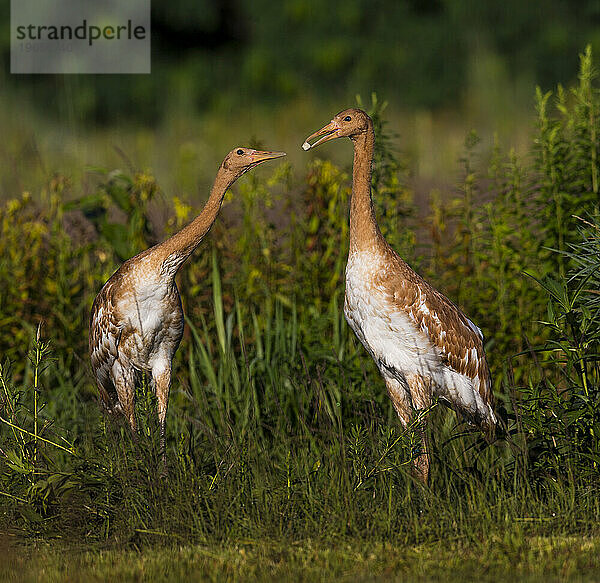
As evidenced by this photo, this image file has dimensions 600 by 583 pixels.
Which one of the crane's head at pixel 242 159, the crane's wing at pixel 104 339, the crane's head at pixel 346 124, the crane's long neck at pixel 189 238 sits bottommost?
the crane's wing at pixel 104 339

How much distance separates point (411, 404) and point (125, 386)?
1677 millimetres

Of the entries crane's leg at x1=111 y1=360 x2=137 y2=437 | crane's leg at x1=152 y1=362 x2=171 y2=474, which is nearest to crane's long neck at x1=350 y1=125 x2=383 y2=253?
crane's leg at x1=152 y1=362 x2=171 y2=474

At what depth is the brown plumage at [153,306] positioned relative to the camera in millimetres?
5367

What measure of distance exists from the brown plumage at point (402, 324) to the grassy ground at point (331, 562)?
2.72 ft

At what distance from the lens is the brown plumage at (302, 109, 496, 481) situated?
17.1 feet

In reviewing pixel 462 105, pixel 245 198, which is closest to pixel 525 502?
pixel 245 198

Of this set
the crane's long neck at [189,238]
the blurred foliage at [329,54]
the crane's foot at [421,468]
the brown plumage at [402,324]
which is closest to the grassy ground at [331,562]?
the crane's foot at [421,468]

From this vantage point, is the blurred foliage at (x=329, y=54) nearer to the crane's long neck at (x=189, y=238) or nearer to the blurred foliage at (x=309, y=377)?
the blurred foliage at (x=309, y=377)

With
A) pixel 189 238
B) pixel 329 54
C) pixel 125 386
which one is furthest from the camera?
pixel 329 54

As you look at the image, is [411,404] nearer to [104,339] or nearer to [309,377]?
[309,377]

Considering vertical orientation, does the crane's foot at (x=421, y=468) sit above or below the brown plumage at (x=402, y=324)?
below

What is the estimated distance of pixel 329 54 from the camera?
671 inches

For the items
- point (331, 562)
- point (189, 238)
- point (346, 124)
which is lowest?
point (331, 562)

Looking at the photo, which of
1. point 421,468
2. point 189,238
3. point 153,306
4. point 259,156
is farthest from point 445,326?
point 153,306
